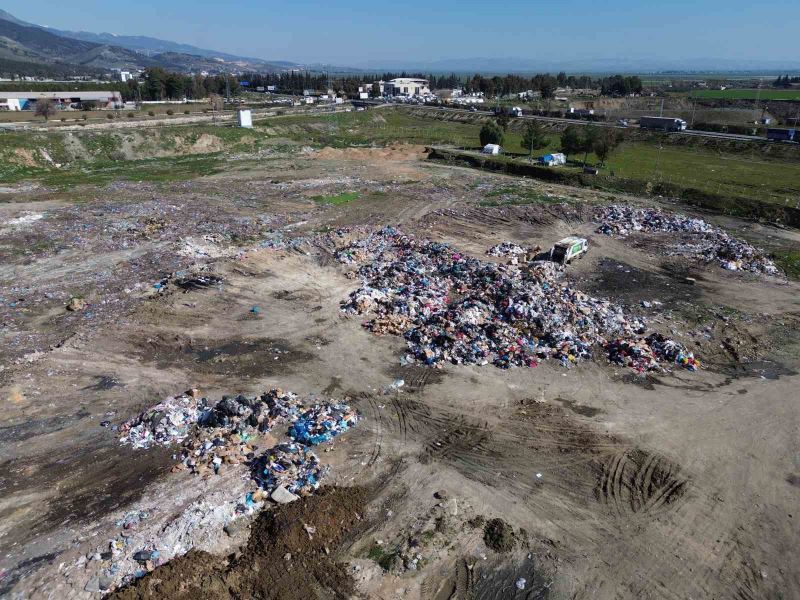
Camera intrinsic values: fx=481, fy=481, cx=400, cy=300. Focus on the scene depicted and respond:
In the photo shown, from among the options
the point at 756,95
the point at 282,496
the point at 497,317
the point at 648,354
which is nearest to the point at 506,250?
the point at 497,317

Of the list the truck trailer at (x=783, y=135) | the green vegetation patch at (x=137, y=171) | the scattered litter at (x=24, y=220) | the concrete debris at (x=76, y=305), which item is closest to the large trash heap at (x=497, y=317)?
the concrete debris at (x=76, y=305)

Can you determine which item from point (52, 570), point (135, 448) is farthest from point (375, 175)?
point (52, 570)

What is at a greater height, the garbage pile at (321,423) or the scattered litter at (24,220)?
the scattered litter at (24,220)

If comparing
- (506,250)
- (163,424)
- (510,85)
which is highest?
(510,85)

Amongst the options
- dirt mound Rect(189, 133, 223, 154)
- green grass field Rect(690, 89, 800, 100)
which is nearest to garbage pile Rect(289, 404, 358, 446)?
dirt mound Rect(189, 133, 223, 154)

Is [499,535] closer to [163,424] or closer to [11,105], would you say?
[163,424]

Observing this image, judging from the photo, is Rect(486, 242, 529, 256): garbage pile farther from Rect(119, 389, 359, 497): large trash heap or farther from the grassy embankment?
the grassy embankment

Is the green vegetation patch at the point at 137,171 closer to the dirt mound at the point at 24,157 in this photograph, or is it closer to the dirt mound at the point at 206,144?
the dirt mound at the point at 24,157
